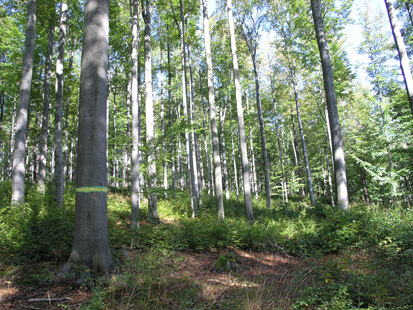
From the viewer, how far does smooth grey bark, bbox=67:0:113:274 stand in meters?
3.42

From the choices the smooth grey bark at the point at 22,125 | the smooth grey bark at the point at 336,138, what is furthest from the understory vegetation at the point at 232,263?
the smooth grey bark at the point at 22,125

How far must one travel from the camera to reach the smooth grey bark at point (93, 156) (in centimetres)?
342

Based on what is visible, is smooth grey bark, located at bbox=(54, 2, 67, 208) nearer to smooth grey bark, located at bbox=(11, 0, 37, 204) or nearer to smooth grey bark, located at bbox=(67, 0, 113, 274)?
smooth grey bark, located at bbox=(11, 0, 37, 204)

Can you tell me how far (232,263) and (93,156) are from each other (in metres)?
3.90

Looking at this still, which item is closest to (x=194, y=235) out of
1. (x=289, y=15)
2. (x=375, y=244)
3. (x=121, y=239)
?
(x=121, y=239)

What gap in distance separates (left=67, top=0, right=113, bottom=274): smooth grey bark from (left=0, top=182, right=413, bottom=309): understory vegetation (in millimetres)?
284

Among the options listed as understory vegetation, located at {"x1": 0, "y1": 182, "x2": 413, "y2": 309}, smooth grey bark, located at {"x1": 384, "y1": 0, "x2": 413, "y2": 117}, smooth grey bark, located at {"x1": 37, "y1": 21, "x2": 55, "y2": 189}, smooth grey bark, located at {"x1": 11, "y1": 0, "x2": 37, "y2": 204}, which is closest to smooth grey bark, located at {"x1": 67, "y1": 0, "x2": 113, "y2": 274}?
understory vegetation, located at {"x1": 0, "y1": 182, "x2": 413, "y2": 309}

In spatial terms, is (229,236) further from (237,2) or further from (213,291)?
(237,2)

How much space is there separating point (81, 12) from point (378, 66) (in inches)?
807

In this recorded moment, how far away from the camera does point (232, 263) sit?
5.26m

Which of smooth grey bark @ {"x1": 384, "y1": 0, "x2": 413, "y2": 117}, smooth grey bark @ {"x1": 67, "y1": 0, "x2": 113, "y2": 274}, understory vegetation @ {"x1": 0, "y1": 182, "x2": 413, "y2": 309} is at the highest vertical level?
smooth grey bark @ {"x1": 384, "y1": 0, "x2": 413, "y2": 117}

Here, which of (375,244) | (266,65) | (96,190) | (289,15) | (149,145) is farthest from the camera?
(266,65)

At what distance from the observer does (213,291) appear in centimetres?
367

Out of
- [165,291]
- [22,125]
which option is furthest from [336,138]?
[22,125]
